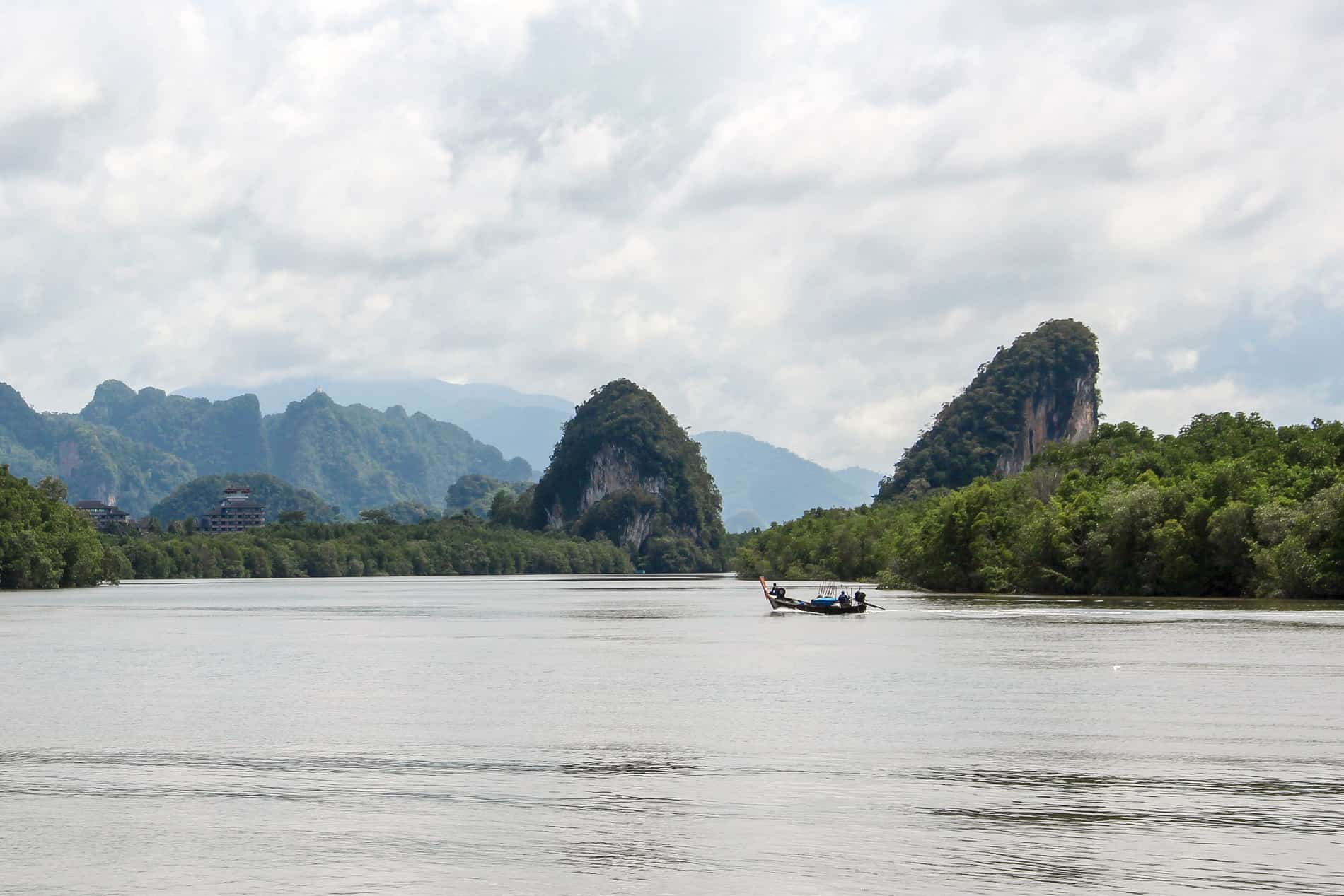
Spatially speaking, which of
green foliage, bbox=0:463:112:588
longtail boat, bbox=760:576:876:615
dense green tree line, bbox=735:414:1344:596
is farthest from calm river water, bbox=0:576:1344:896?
green foliage, bbox=0:463:112:588

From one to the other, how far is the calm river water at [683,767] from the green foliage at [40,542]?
62.9m

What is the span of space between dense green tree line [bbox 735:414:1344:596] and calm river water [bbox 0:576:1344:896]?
70.2 ft

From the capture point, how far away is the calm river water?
18312mm

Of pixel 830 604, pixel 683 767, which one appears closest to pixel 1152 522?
pixel 830 604

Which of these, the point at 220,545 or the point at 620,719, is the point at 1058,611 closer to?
the point at 620,719

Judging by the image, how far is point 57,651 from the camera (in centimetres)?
5281

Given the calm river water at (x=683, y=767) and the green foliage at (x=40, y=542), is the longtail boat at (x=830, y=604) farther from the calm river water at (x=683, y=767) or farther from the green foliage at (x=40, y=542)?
the green foliage at (x=40, y=542)

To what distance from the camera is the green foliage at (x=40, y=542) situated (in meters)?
113

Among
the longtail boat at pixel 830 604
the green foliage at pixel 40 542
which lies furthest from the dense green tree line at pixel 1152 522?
the green foliage at pixel 40 542

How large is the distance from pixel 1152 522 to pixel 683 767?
6482 cm

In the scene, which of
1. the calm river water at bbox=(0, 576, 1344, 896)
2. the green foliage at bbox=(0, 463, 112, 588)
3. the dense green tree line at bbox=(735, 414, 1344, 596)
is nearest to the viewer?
the calm river water at bbox=(0, 576, 1344, 896)

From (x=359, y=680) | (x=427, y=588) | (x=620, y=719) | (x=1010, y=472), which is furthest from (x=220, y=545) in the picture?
(x=620, y=719)

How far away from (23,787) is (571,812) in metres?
→ 8.87

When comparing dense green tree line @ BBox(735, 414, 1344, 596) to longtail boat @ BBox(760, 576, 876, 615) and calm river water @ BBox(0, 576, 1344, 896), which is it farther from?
calm river water @ BBox(0, 576, 1344, 896)
